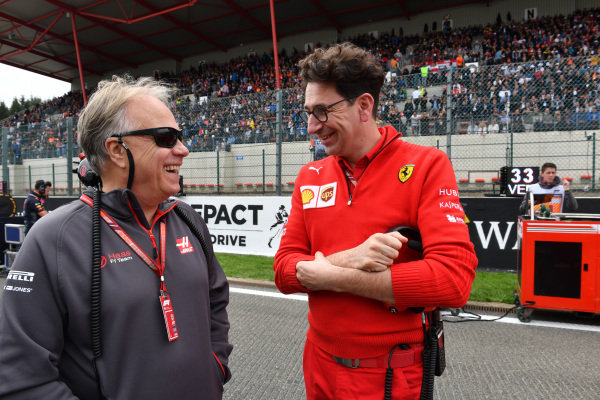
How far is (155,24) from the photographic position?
2448 centimetres

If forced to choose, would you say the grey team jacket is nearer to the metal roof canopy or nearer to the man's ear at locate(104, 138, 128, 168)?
the man's ear at locate(104, 138, 128, 168)

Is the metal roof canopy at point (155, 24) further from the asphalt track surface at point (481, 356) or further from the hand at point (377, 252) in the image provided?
the hand at point (377, 252)

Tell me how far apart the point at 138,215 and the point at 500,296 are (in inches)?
215

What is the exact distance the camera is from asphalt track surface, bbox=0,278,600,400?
10.6ft

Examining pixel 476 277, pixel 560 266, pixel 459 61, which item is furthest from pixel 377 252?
pixel 459 61

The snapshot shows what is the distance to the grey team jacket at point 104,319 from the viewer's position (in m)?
1.20

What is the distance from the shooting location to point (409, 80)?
26.7ft

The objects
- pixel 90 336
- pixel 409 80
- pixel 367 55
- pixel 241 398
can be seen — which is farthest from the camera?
pixel 409 80

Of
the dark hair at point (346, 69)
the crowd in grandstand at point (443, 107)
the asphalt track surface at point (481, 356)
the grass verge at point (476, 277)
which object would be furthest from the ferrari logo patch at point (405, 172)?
the grass verge at point (476, 277)

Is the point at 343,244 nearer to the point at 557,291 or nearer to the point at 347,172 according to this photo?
the point at 347,172

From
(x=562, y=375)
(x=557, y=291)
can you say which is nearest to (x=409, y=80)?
(x=557, y=291)

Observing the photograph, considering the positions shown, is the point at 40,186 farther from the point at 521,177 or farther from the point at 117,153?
the point at 521,177

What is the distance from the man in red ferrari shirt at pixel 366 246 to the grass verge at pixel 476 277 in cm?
457

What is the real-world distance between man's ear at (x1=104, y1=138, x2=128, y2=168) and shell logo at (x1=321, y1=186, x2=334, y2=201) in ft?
2.56
